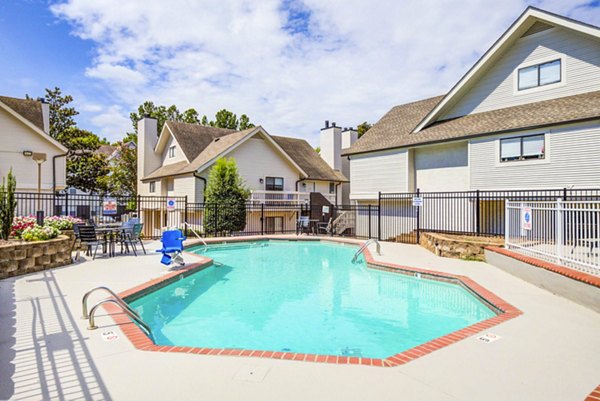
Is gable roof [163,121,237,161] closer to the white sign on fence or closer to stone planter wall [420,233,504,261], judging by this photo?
stone planter wall [420,233,504,261]

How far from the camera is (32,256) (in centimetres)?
898

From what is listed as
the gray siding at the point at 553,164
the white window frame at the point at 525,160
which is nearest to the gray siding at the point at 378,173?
the gray siding at the point at 553,164

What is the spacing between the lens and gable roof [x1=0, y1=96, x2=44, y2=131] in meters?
22.6

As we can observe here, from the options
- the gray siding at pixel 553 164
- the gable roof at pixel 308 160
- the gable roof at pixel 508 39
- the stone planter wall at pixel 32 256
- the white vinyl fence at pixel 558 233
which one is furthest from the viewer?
the gable roof at pixel 308 160

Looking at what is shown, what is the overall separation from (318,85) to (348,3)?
933cm

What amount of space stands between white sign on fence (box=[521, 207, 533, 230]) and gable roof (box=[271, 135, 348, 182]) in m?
19.3

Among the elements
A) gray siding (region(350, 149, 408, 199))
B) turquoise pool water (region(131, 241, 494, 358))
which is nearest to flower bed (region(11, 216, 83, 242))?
turquoise pool water (region(131, 241, 494, 358))

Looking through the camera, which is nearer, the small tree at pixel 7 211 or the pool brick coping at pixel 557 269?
the pool brick coping at pixel 557 269

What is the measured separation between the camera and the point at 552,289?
7.06 m

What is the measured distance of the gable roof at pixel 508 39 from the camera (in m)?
13.9

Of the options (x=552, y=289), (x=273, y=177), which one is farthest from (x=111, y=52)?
(x=552, y=289)

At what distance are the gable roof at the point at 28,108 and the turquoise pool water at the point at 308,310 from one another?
764 inches

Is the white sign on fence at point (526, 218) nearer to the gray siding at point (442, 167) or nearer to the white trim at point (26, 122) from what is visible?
the gray siding at point (442, 167)

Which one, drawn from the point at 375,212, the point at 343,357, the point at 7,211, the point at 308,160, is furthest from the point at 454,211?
the point at 7,211
